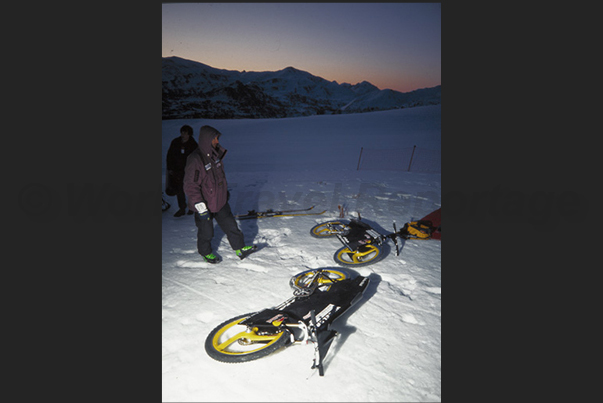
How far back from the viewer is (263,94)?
12238 cm

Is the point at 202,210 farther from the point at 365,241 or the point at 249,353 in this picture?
the point at 365,241

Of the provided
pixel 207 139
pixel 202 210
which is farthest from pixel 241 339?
pixel 207 139

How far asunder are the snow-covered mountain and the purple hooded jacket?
6704 cm

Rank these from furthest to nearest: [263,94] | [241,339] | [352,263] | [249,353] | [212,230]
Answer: [263,94] → [212,230] → [352,263] → [241,339] → [249,353]

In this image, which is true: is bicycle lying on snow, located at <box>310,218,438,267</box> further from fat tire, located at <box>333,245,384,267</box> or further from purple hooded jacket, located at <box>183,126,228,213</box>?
purple hooded jacket, located at <box>183,126,228,213</box>

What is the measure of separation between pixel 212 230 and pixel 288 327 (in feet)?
7.32

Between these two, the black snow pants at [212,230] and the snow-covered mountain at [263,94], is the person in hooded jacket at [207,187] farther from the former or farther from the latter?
the snow-covered mountain at [263,94]

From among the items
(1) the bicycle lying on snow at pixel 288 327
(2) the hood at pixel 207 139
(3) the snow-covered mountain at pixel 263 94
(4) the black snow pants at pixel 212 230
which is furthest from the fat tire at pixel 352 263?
(3) the snow-covered mountain at pixel 263 94

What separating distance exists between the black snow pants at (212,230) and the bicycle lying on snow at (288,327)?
1.53 meters

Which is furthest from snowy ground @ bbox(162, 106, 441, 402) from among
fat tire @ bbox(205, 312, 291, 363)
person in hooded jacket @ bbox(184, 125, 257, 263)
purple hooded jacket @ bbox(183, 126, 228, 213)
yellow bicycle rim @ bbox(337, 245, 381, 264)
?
purple hooded jacket @ bbox(183, 126, 228, 213)

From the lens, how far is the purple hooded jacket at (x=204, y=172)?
424cm

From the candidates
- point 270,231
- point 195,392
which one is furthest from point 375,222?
point 195,392

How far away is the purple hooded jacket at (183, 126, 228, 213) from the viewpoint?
424cm

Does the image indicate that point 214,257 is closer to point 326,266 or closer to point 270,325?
point 326,266
